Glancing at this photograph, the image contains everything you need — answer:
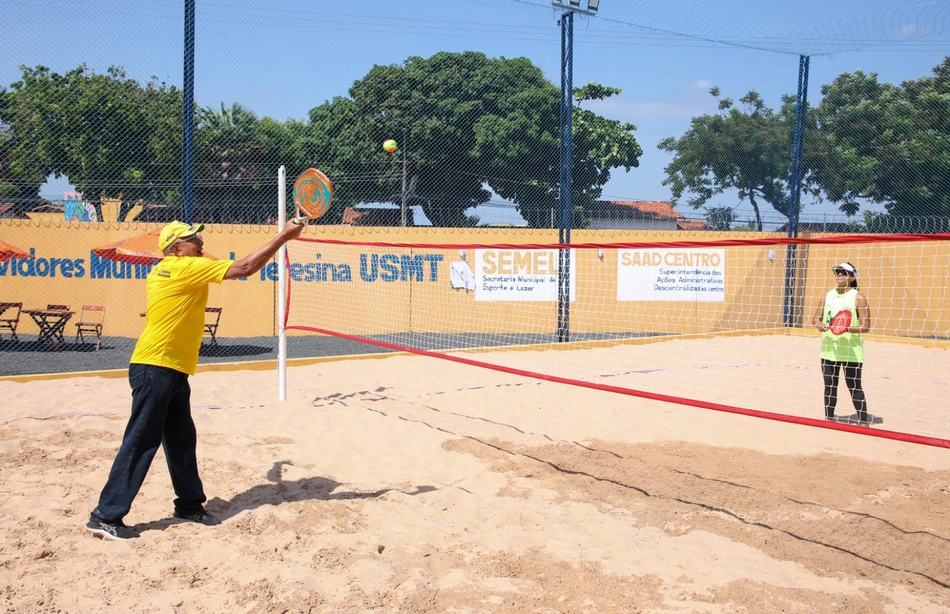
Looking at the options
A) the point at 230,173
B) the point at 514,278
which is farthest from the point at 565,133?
the point at 230,173

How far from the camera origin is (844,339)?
274 inches

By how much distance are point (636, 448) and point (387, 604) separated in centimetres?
322

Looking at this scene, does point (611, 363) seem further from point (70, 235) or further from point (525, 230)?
point (70, 235)

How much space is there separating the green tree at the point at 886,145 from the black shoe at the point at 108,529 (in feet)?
75.4

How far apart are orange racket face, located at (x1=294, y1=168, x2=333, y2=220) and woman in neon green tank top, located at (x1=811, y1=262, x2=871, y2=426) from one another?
15.0 feet

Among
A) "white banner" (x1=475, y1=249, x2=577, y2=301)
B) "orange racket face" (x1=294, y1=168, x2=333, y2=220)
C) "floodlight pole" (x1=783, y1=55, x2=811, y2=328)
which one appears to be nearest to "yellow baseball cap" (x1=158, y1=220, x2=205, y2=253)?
"orange racket face" (x1=294, y1=168, x2=333, y2=220)

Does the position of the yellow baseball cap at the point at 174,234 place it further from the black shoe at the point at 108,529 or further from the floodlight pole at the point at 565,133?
the floodlight pole at the point at 565,133

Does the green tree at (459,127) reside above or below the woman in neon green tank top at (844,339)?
above

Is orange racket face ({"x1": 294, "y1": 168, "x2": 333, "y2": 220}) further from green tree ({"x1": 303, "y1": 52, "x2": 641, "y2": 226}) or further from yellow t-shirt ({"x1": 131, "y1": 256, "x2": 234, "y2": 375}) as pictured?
green tree ({"x1": 303, "y1": 52, "x2": 641, "y2": 226})

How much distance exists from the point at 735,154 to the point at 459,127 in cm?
1052

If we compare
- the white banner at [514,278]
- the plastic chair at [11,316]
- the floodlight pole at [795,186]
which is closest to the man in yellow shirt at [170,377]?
the plastic chair at [11,316]

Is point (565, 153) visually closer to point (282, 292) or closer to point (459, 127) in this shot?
point (282, 292)

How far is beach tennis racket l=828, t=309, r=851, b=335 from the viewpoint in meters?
6.79

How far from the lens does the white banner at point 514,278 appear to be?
13.2m
